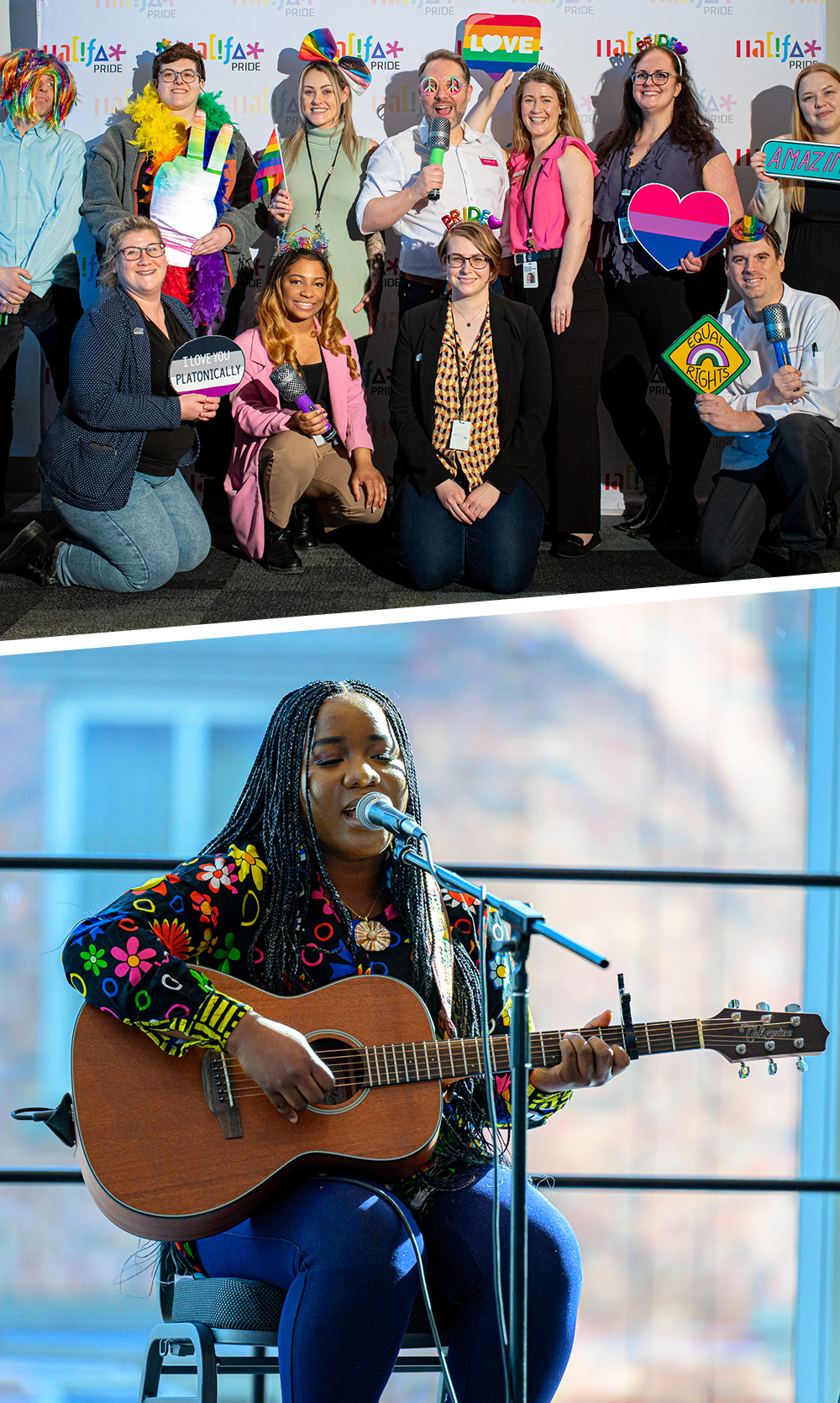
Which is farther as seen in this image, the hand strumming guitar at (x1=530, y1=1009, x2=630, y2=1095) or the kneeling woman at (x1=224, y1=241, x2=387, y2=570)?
the kneeling woman at (x1=224, y1=241, x2=387, y2=570)

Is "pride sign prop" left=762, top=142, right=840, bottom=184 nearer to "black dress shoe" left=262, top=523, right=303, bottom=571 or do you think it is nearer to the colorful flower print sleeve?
"black dress shoe" left=262, top=523, right=303, bottom=571

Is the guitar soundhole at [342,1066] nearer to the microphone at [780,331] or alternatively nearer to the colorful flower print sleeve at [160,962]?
the colorful flower print sleeve at [160,962]

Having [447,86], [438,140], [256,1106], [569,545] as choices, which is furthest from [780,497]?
[256,1106]

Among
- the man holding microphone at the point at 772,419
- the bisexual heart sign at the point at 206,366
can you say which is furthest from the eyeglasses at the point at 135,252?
the man holding microphone at the point at 772,419

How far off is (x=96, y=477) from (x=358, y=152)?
4.89 feet

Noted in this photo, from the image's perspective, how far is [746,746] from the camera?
330cm

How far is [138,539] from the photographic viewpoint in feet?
13.4

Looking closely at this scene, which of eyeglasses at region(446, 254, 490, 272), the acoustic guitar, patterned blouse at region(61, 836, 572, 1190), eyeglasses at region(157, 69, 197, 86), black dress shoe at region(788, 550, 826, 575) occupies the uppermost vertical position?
eyeglasses at region(157, 69, 197, 86)

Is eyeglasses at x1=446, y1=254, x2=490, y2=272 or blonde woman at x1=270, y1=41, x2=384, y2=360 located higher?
blonde woman at x1=270, y1=41, x2=384, y2=360

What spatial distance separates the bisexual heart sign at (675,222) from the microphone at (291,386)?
1.22 m

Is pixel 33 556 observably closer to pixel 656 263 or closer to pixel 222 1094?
pixel 656 263

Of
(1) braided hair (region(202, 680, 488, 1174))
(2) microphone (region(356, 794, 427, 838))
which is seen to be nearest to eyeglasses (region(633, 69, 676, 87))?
(1) braided hair (region(202, 680, 488, 1174))

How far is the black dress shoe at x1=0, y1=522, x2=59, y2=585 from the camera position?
424cm

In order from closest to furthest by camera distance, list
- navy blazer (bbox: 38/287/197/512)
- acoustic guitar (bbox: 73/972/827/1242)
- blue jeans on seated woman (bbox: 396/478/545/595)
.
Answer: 1. acoustic guitar (bbox: 73/972/827/1242)
2. navy blazer (bbox: 38/287/197/512)
3. blue jeans on seated woman (bbox: 396/478/545/595)
